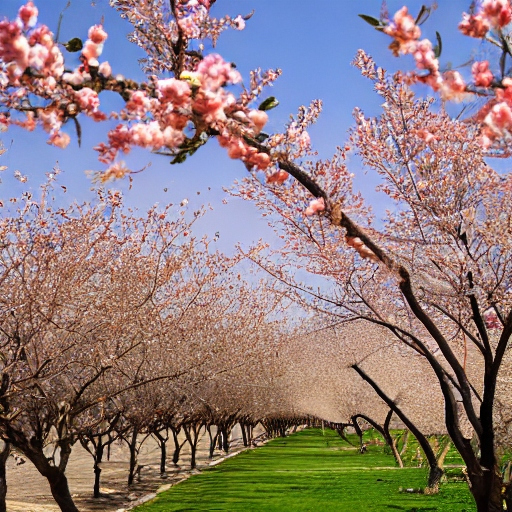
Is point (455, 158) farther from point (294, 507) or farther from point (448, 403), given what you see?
point (294, 507)

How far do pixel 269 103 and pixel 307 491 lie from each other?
15622 mm

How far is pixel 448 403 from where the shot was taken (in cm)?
777

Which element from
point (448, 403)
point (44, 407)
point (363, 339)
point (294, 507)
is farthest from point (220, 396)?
point (448, 403)

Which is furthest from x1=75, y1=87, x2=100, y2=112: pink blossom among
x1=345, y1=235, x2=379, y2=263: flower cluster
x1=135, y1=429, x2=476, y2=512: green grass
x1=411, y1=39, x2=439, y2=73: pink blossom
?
x1=135, y1=429, x2=476, y2=512: green grass

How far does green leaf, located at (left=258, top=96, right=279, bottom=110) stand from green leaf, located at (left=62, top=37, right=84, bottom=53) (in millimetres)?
917

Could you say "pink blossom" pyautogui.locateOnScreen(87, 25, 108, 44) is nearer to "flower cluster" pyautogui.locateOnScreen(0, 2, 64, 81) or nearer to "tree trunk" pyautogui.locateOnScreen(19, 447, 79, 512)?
"flower cluster" pyautogui.locateOnScreen(0, 2, 64, 81)

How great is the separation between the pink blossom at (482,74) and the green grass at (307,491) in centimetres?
1099

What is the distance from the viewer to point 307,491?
1694 cm

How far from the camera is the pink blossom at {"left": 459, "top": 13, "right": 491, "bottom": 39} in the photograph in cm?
341

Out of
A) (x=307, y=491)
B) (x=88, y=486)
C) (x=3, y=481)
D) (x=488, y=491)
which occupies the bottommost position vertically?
(x=307, y=491)

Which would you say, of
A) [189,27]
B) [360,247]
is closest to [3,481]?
[360,247]

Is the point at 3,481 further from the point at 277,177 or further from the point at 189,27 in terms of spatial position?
the point at 189,27

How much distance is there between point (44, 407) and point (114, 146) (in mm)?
9810

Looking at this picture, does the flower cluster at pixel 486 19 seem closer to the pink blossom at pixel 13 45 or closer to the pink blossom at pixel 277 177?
the pink blossom at pixel 277 177
